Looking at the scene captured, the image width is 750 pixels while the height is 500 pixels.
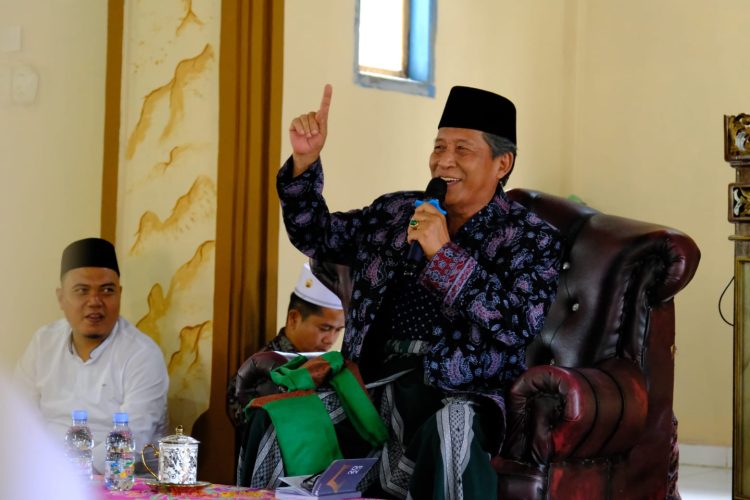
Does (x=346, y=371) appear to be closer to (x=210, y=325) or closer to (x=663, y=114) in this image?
(x=210, y=325)

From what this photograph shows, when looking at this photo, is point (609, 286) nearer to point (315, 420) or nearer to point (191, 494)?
point (315, 420)

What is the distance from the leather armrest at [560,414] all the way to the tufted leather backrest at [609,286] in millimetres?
251

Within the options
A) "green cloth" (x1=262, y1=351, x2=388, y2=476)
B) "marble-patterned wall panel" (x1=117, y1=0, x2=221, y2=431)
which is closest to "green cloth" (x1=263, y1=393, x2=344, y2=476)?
"green cloth" (x1=262, y1=351, x2=388, y2=476)

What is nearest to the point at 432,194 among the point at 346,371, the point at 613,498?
the point at 346,371

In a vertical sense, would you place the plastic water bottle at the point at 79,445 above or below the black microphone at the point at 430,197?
below

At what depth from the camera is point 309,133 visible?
313cm

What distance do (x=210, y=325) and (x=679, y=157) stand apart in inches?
119

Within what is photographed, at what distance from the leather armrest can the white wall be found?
2.26 metres

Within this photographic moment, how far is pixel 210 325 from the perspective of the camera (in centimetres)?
410

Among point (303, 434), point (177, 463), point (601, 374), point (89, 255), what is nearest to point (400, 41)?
point (89, 255)

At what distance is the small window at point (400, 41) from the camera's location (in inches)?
222

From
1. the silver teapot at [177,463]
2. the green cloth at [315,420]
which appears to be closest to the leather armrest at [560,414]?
the green cloth at [315,420]

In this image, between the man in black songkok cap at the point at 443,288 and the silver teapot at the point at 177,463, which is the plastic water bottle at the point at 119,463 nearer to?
the silver teapot at the point at 177,463

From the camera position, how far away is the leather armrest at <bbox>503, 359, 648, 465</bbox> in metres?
2.85
